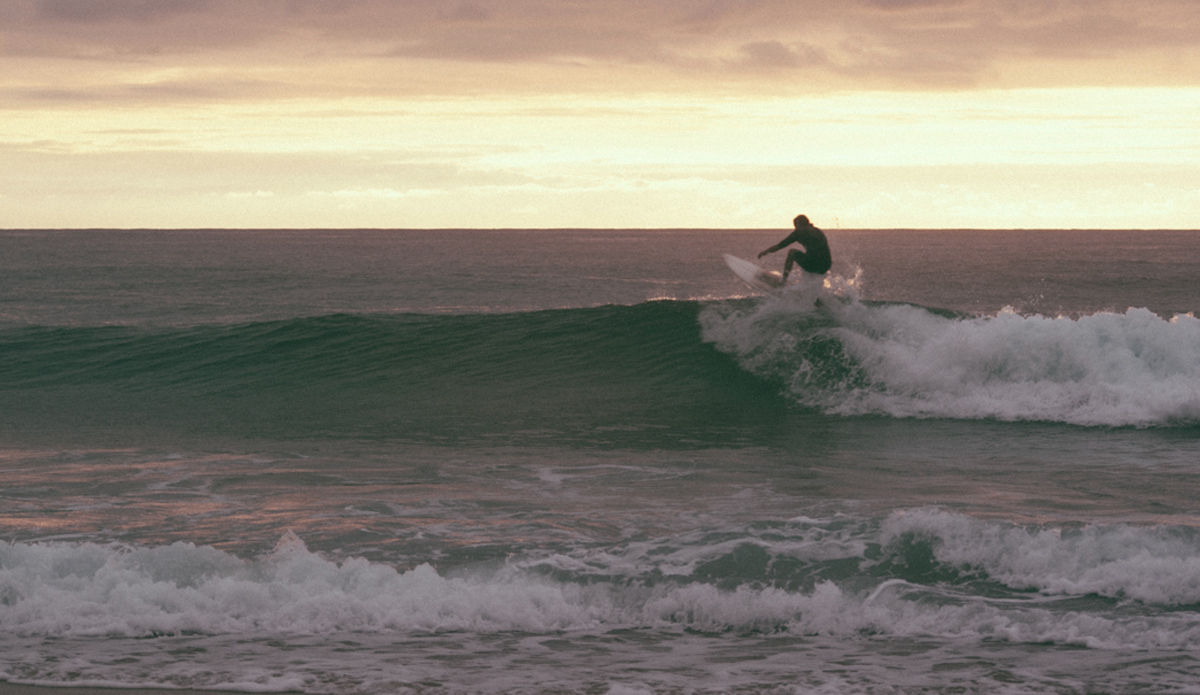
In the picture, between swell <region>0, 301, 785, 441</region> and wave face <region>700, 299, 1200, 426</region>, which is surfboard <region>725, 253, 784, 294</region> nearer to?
wave face <region>700, 299, 1200, 426</region>

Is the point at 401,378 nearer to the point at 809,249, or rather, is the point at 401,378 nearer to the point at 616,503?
the point at 809,249

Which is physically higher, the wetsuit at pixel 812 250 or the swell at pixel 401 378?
the wetsuit at pixel 812 250

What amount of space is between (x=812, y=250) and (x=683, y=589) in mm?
9999

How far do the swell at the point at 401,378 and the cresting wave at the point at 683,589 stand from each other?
5301 millimetres

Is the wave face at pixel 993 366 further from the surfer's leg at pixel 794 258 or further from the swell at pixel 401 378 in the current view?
the surfer's leg at pixel 794 258

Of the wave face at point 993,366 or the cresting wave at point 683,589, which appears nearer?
the cresting wave at point 683,589

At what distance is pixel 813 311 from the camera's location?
1645cm

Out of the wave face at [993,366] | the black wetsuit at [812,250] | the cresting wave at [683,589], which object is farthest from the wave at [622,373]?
the cresting wave at [683,589]

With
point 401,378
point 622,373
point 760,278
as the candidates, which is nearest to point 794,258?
point 760,278

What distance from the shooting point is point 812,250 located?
1523 cm

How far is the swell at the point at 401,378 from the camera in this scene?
1305 centimetres

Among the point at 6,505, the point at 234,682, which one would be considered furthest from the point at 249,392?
the point at 234,682

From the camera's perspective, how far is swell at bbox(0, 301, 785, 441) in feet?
42.8

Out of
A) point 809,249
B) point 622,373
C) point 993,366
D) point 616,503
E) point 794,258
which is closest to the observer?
point 616,503
